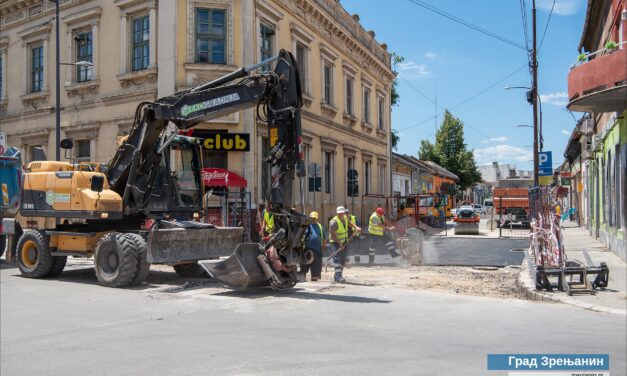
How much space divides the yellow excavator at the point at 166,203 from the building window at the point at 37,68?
40.8 ft

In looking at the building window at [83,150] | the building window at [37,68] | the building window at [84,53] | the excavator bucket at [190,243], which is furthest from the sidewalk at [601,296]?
the building window at [37,68]

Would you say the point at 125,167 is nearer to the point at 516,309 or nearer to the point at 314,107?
the point at 516,309

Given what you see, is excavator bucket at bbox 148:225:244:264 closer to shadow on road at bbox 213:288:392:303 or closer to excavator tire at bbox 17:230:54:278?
shadow on road at bbox 213:288:392:303

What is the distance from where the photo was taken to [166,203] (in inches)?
491

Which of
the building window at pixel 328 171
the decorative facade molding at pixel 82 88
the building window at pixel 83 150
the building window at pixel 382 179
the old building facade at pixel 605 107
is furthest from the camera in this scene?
the building window at pixel 382 179

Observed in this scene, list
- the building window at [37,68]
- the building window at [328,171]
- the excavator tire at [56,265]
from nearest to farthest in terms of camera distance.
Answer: the excavator tire at [56,265] → the building window at [37,68] → the building window at [328,171]

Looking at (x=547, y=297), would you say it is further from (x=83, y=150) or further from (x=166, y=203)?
(x=83, y=150)

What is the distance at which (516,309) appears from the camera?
873cm

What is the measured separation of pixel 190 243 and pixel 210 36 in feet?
34.2

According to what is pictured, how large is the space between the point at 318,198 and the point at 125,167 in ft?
46.3

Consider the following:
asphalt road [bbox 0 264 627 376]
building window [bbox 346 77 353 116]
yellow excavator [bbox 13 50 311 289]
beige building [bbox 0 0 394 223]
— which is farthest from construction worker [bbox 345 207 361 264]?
building window [bbox 346 77 353 116]

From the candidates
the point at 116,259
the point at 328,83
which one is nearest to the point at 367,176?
the point at 328,83

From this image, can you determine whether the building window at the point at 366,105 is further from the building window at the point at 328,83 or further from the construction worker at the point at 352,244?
the construction worker at the point at 352,244

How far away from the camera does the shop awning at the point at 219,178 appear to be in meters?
18.4
